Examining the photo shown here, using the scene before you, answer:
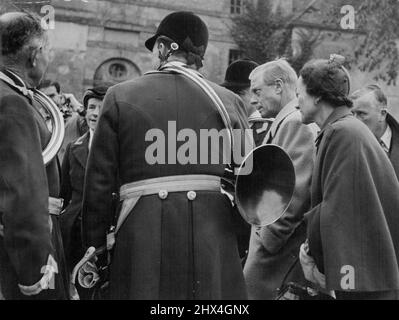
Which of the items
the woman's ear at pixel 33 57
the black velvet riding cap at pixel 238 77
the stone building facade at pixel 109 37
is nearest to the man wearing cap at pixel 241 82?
the black velvet riding cap at pixel 238 77

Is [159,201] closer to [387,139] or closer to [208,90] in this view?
[208,90]

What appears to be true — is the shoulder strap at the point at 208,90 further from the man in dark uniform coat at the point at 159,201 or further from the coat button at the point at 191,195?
the coat button at the point at 191,195

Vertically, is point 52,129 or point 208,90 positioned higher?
point 208,90

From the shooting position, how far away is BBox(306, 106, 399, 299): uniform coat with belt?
3.69 meters

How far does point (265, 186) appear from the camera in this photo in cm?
362

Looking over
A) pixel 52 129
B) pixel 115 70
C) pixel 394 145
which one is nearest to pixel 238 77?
pixel 394 145

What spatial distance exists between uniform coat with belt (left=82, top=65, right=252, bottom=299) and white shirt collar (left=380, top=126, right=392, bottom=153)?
8.38ft

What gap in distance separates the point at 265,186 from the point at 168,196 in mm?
536

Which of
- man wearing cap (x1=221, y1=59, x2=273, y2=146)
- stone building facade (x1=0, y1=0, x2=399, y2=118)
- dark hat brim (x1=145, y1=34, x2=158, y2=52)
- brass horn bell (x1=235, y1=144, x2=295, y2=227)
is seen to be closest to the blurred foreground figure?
brass horn bell (x1=235, y1=144, x2=295, y2=227)

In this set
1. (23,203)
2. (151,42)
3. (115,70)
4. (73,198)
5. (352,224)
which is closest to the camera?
(23,203)

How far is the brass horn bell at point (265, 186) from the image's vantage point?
11.6ft

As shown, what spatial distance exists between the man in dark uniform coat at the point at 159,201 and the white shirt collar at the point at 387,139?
8.30 ft

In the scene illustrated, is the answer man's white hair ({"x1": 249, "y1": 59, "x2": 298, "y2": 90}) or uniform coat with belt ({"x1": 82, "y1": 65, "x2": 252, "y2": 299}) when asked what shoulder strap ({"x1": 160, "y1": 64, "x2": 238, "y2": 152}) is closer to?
uniform coat with belt ({"x1": 82, "y1": 65, "x2": 252, "y2": 299})
